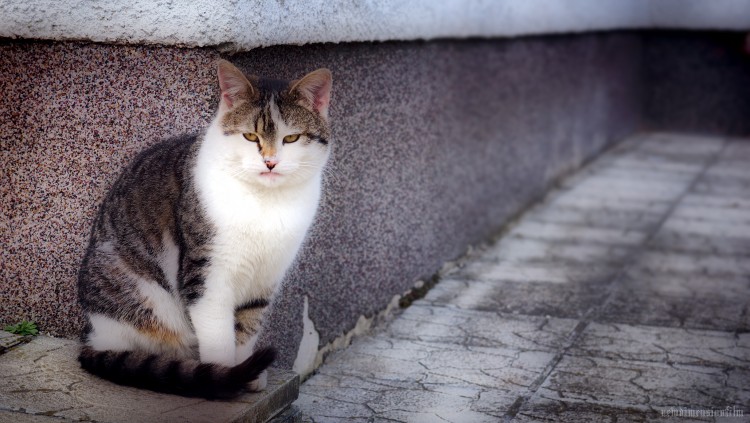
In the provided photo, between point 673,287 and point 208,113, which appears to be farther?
point 673,287

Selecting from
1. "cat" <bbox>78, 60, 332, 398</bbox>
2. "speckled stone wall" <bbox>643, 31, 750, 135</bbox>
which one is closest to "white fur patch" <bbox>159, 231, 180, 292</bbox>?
"cat" <bbox>78, 60, 332, 398</bbox>

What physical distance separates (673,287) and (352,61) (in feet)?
7.63

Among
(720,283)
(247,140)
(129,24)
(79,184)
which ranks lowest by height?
(720,283)

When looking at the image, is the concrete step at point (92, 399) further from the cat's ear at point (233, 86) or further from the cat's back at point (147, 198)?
the cat's ear at point (233, 86)

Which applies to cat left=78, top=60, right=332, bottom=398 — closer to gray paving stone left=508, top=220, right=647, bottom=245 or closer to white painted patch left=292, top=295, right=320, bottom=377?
white painted patch left=292, top=295, right=320, bottom=377

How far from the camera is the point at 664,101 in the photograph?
1009 centimetres

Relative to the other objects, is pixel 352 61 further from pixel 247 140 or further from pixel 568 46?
pixel 568 46

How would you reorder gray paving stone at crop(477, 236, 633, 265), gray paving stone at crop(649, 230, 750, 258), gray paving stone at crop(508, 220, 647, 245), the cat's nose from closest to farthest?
the cat's nose → gray paving stone at crop(477, 236, 633, 265) → gray paving stone at crop(649, 230, 750, 258) → gray paving stone at crop(508, 220, 647, 245)

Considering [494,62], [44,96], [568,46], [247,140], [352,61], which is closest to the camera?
[247,140]

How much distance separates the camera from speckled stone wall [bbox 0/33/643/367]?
126 inches

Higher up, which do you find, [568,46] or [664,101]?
[568,46]

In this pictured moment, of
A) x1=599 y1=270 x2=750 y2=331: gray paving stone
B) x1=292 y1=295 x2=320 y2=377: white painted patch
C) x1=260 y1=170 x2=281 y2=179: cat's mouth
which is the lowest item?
x1=599 y1=270 x2=750 y2=331: gray paving stone

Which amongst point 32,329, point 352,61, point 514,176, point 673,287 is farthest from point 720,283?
point 32,329

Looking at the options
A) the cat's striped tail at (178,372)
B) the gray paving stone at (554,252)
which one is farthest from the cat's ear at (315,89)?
the gray paving stone at (554,252)
